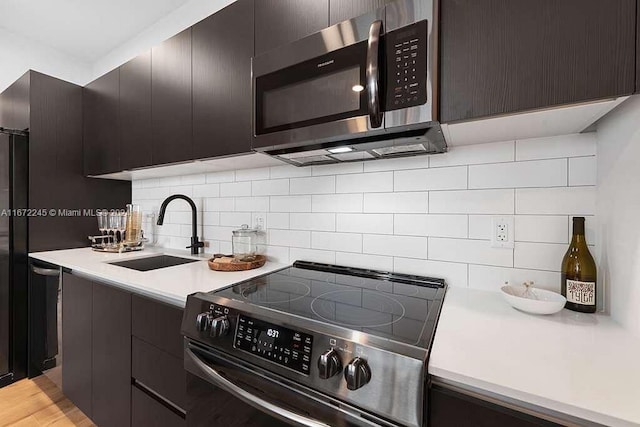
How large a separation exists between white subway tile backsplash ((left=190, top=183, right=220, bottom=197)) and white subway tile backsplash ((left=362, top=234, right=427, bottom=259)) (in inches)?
42.3

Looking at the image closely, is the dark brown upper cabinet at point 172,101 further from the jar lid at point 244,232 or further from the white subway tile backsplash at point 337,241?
the white subway tile backsplash at point 337,241

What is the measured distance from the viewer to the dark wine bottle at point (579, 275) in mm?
864

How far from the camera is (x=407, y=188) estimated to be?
1255mm

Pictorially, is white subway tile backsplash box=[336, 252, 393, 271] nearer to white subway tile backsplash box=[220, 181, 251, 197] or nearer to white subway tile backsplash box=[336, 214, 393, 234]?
white subway tile backsplash box=[336, 214, 393, 234]

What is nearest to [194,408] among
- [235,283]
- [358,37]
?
[235,283]

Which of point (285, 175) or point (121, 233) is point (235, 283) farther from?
point (121, 233)

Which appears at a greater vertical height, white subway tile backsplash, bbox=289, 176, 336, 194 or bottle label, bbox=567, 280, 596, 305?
white subway tile backsplash, bbox=289, 176, 336, 194

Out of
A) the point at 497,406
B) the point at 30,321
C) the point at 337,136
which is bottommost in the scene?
the point at 30,321

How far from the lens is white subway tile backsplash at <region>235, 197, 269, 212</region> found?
1677 millimetres

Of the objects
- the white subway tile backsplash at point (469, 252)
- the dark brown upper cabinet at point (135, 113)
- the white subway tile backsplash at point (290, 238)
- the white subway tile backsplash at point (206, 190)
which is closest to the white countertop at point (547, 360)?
the white subway tile backsplash at point (469, 252)

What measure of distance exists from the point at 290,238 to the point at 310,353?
91cm

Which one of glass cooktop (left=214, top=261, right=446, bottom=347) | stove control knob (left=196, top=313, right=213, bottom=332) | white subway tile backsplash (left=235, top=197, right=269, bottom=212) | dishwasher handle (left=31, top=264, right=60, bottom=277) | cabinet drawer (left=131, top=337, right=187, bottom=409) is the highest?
white subway tile backsplash (left=235, top=197, right=269, bottom=212)

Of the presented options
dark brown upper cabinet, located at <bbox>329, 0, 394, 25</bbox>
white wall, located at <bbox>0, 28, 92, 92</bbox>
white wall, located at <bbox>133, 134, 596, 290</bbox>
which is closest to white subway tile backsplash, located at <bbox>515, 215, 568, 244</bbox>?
white wall, located at <bbox>133, 134, 596, 290</bbox>

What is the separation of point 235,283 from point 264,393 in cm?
48
